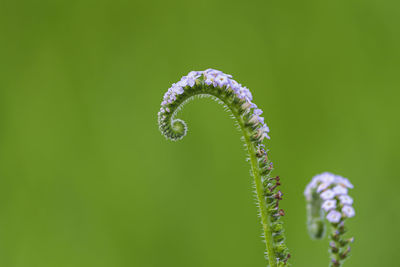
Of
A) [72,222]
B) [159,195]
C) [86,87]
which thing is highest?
[86,87]

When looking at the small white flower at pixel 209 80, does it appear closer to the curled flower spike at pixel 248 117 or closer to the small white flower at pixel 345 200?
the curled flower spike at pixel 248 117

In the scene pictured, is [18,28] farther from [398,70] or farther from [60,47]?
[398,70]

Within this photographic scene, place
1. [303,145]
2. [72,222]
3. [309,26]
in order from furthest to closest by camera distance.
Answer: [309,26], [303,145], [72,222]

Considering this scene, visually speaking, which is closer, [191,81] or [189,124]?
[191,81]

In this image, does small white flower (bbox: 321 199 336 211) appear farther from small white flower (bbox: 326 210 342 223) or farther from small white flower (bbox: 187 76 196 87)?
small white flower (bbox: 187 76 196 87)

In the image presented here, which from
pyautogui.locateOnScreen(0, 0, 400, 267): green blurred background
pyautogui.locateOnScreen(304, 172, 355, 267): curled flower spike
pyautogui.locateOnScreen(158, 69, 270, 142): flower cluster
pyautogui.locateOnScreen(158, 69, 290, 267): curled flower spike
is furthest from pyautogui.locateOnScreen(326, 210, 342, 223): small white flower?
pyautogui.locateOnScreen(0, 0, 400, 267): green blurred background

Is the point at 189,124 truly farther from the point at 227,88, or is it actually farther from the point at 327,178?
the point at 327,178

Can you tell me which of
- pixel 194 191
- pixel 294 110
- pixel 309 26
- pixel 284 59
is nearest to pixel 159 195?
pixel 194 191

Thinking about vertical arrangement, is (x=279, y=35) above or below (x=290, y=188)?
above

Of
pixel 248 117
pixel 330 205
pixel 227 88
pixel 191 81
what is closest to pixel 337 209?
pixel 330 205
